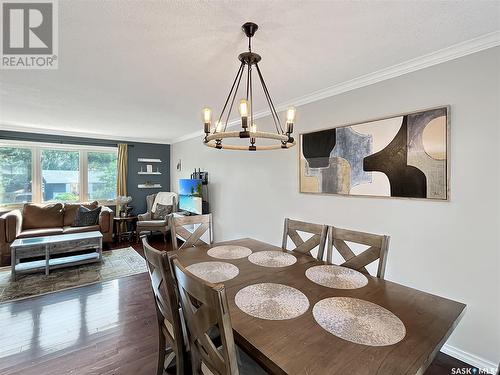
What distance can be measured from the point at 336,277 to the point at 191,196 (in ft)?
12.8

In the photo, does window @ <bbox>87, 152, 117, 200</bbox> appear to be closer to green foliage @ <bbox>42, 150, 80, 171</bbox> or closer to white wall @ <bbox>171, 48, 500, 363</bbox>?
green foliage @ <bbox>42, 150, 80, 171</bbox>

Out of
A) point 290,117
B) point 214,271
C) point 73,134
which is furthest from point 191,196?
point 290,117

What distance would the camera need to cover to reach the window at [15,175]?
450 cm

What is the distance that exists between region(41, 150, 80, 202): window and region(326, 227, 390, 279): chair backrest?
566 cm

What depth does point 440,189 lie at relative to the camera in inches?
73.7

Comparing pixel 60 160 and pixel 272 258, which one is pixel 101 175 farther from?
pixel 272 258

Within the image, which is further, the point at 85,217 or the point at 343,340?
the point at 85,217

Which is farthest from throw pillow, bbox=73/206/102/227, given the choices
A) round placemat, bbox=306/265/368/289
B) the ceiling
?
round placemat, bbox=306/265/368/289

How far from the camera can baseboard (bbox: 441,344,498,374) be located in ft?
5.54

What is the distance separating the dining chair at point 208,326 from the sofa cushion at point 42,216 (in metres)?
4.91

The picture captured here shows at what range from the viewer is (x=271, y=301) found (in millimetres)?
1188

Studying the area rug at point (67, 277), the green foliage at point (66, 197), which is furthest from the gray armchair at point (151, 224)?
the green foliage at point (66, 197)

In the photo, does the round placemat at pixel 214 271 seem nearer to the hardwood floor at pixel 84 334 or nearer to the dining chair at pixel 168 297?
the dining chair at pixel 168 297

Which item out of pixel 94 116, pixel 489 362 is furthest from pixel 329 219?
pixel 94 116
